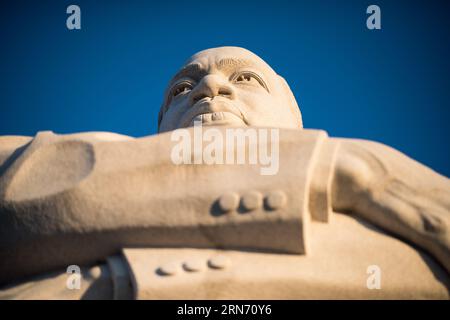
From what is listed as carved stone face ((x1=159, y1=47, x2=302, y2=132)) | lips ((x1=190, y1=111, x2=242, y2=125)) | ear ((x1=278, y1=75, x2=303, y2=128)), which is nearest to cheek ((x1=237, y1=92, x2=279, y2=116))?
carved stone face ((x1=159, y1=47, x2=302, y2=132))

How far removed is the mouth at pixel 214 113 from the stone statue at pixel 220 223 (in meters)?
0.91

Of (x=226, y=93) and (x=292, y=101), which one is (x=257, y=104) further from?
(x=292, y=101)

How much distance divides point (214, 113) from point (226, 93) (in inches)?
14.5

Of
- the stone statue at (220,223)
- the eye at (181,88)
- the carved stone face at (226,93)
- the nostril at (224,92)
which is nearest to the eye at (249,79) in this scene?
the carved stone face at (226,93)

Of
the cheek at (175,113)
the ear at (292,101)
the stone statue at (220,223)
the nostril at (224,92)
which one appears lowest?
the stone statue at (220,223)

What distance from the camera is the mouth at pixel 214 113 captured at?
3.97 m

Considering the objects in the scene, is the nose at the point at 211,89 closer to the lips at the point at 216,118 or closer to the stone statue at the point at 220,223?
the lips at the point at 216,118

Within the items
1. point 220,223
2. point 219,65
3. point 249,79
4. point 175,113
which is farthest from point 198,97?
point 220,223

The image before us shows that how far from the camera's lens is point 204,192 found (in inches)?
114
